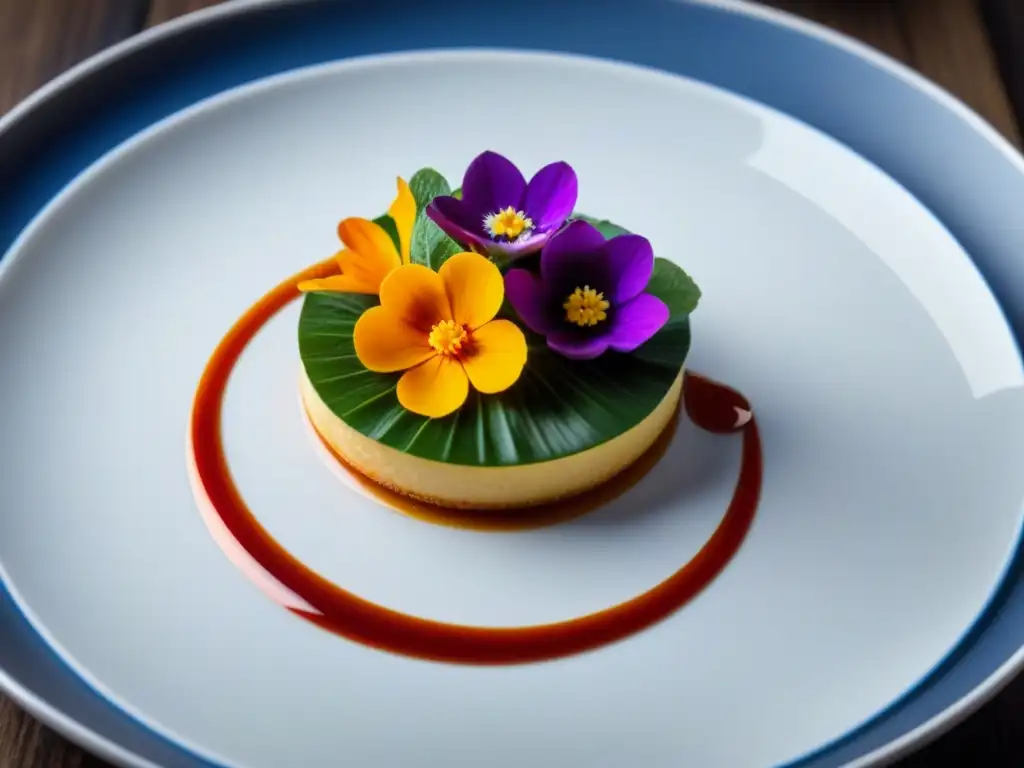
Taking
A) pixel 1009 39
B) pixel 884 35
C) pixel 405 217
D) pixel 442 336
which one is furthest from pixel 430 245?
pixel 1009 39

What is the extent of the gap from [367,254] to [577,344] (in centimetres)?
30

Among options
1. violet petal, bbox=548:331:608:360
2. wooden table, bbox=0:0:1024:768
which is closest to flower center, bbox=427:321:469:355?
violet petal, bbox=548:331:608:360

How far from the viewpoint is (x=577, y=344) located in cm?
146

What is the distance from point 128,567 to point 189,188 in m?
0.71

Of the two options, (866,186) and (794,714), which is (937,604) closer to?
(794,714)

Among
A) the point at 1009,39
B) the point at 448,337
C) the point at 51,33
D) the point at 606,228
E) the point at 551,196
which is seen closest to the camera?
the point at 448,337

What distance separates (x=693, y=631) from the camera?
4.47ft

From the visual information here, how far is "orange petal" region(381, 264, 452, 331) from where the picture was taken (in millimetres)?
1427

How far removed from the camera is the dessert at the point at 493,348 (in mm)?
1422

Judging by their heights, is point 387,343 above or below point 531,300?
below

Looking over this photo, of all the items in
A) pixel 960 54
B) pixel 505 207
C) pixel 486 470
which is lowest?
pixel 486 470

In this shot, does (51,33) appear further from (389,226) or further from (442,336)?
(442,336)

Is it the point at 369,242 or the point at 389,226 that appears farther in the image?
the point at 389,226

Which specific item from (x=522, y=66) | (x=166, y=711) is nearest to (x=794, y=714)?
(x=166, y=711)
